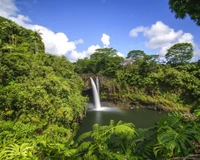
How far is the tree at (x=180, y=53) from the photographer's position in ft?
93.0

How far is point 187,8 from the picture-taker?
4.14 meters

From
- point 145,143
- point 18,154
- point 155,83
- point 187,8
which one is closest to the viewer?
point 18,154

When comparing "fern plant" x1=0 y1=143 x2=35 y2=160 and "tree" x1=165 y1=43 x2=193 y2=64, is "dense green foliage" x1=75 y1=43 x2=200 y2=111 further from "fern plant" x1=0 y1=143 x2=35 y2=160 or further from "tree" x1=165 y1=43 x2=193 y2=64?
"fern plant" x1=0 y1=143 x2=35 y2=160

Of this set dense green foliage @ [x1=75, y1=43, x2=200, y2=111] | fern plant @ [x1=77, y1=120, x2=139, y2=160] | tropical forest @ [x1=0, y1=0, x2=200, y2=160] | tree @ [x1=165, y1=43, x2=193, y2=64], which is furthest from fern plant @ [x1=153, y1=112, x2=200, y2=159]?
tree @ [x1=165, y1=43, x2=193, y2=64]

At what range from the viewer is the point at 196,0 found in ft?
13.2

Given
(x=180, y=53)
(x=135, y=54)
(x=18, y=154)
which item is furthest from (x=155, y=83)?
(x=18, y=154)

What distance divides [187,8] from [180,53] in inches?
1095

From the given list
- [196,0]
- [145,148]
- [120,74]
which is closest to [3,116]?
[145,148]

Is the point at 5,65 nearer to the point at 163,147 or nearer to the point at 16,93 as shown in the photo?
the point at 16,93

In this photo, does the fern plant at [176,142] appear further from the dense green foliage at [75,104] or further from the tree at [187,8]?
the tree at [187,8]

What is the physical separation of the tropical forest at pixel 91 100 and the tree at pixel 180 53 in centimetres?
16

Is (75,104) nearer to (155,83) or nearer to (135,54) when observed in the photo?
(155,83)

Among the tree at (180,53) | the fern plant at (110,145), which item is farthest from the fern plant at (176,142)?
the tree at (180,53)

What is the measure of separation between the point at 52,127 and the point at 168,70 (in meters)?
19.8
